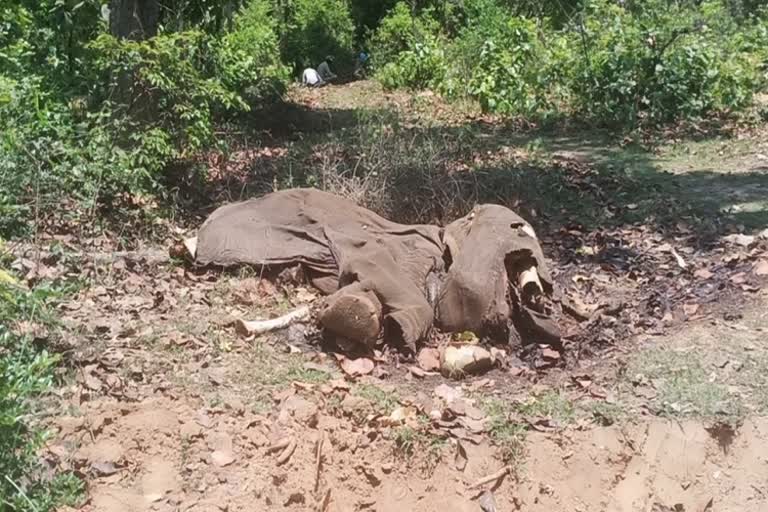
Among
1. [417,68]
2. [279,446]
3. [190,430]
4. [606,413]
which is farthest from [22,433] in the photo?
[417,68]

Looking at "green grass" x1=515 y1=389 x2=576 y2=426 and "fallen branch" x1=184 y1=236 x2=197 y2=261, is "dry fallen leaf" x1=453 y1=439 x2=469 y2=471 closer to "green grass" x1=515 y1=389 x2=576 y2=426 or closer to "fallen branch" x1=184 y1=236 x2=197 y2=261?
"green grass" x1=515 y1=389 x2=576 y2=426

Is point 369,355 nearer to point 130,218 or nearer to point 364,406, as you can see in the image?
point 364,406

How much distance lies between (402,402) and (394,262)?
42.6 inches

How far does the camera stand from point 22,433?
323 cm

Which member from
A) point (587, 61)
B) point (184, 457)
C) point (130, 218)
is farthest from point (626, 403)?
point (587, 61)

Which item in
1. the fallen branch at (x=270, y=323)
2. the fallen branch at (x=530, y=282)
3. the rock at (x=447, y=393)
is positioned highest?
the fallen branch at (x=530, y=282)

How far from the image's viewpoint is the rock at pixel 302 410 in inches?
155

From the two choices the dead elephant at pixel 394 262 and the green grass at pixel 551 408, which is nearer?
the green grass at pixel 551 408

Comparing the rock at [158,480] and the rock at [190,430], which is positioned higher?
the rock at [190,430]

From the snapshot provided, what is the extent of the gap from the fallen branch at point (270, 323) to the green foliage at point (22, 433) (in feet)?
4.16

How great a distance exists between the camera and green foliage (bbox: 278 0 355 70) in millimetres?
15477

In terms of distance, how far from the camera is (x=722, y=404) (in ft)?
13.5

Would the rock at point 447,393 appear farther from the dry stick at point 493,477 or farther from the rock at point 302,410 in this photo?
the rock at point 302,410

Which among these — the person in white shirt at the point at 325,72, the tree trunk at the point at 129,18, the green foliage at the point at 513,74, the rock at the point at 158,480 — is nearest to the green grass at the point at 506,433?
the rock at the point at 158,480
